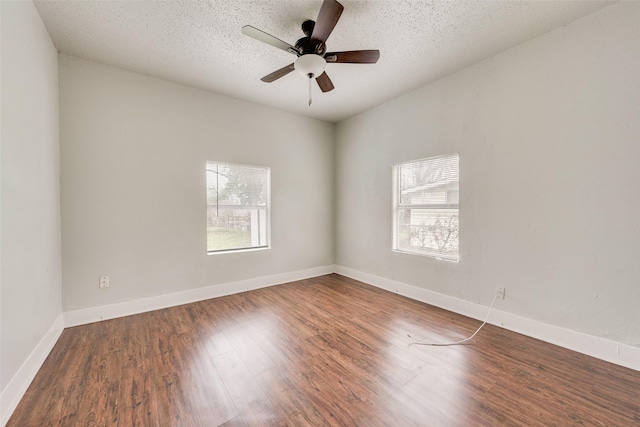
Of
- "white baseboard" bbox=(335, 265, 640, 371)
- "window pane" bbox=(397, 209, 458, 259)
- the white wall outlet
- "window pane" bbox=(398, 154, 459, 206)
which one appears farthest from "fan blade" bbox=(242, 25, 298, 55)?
"white baseboard" bbox=(335, 265, 640, 371)

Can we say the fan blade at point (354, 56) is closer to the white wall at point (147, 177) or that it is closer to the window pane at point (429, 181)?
the window pane at point (429, 181)

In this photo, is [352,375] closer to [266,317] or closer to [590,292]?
[266,317]

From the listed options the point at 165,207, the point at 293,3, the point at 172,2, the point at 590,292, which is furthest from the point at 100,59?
the point at 590,292

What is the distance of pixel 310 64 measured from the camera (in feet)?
6.84

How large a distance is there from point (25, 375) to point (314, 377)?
1.93m

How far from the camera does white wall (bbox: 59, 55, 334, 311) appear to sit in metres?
2.65

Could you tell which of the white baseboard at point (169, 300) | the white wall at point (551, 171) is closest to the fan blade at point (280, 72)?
the white wall at point (551, 171)

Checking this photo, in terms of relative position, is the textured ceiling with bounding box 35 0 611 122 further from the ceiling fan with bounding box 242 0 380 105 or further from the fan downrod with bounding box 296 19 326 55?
the ceiling fan with bounding box 242 0 380 105

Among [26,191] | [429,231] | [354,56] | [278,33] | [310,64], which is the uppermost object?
[278,33]

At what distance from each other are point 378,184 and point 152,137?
3050 millimetres

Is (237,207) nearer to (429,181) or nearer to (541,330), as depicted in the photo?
(429,181)

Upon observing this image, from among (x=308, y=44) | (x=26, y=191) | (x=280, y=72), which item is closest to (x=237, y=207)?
(x=280, y=72)

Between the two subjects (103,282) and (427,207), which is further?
(427,207)

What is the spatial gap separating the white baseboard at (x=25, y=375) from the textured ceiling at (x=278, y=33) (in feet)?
8.67
